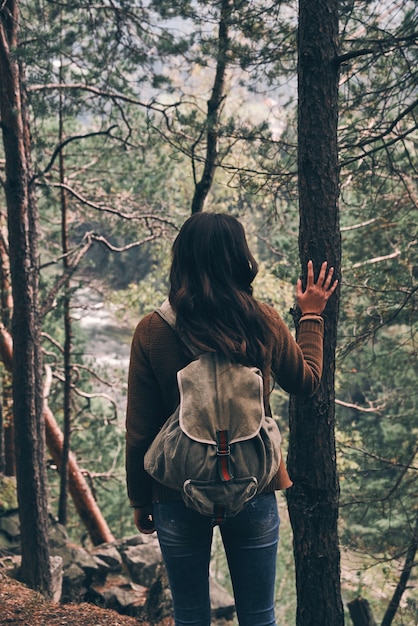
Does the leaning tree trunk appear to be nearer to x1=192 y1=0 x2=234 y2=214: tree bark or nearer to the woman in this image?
the woman

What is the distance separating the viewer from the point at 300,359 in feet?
7.51

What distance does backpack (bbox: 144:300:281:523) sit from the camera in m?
1.99

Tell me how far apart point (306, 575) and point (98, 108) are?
21.2ft

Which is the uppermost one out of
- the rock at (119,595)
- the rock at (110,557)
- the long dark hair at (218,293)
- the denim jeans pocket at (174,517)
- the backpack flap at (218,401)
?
the long dark hair at (218,293)

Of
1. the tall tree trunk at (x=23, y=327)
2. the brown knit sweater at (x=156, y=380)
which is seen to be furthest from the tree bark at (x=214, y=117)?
the brown knit sweater at (x=156, y=380)

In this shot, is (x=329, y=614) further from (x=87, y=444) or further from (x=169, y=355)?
(x=87, y=444)

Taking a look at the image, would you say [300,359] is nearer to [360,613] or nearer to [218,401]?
[218,401]

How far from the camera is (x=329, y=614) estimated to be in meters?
3.30

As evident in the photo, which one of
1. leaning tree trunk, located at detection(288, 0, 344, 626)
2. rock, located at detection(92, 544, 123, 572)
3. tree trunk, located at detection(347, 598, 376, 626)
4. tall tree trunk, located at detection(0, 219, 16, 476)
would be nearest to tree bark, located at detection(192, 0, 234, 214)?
tall tree trunk, located at detection(0, 219, 16, 476)

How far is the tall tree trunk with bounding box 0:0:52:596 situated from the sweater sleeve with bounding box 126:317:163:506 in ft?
15.1

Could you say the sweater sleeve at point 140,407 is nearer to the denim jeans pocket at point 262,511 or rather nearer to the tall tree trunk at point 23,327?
the denim jeans pocket at point 262,511

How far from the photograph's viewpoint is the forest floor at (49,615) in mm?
4227

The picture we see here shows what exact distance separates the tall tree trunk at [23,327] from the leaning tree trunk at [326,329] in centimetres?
376

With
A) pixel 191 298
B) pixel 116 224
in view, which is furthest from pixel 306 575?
pixel 116 224
